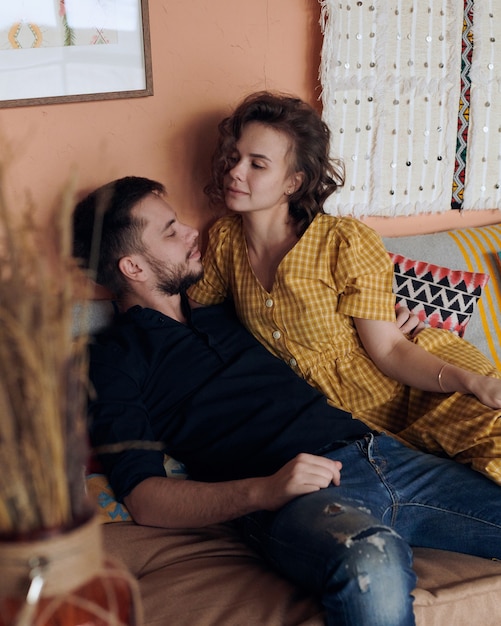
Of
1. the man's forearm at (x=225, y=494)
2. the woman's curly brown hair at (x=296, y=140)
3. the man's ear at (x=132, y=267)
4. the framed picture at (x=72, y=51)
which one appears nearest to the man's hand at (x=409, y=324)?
the woman's curly brown hair at (x=296, y=140)

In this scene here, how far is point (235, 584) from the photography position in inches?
54.5

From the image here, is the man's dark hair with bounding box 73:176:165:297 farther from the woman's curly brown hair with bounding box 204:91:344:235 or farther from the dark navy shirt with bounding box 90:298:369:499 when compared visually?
the woman's curly brown hair with bounding box 204:91:344:235

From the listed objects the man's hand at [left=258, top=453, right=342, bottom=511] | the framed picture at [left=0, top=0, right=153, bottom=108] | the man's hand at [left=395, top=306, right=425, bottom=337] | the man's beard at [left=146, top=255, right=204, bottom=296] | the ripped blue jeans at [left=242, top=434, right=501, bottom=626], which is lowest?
the ripped blue jeans at [left=242, top=434, right=501, bottom=626]

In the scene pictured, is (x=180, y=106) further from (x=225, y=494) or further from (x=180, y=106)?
(x=225, y=494)

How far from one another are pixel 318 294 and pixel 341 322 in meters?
0.09

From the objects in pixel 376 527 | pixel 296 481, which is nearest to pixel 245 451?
pixel 296 481

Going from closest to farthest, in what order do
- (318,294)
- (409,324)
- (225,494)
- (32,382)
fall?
(32,382)
(225,494)
(318,294)
(409,324)

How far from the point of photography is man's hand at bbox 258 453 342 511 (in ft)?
4.61

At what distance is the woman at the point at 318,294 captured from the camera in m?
1.82

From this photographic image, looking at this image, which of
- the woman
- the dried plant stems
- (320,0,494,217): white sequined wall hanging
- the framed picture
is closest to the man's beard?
the woman

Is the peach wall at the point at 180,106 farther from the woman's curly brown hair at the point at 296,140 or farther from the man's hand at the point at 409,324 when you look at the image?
the man's hand at the point at 409,324

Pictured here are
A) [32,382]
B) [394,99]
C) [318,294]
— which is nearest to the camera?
[32,382]

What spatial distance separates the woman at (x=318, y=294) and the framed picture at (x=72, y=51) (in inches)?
12.1

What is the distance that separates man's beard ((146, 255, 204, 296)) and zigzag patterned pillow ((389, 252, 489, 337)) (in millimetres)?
657
